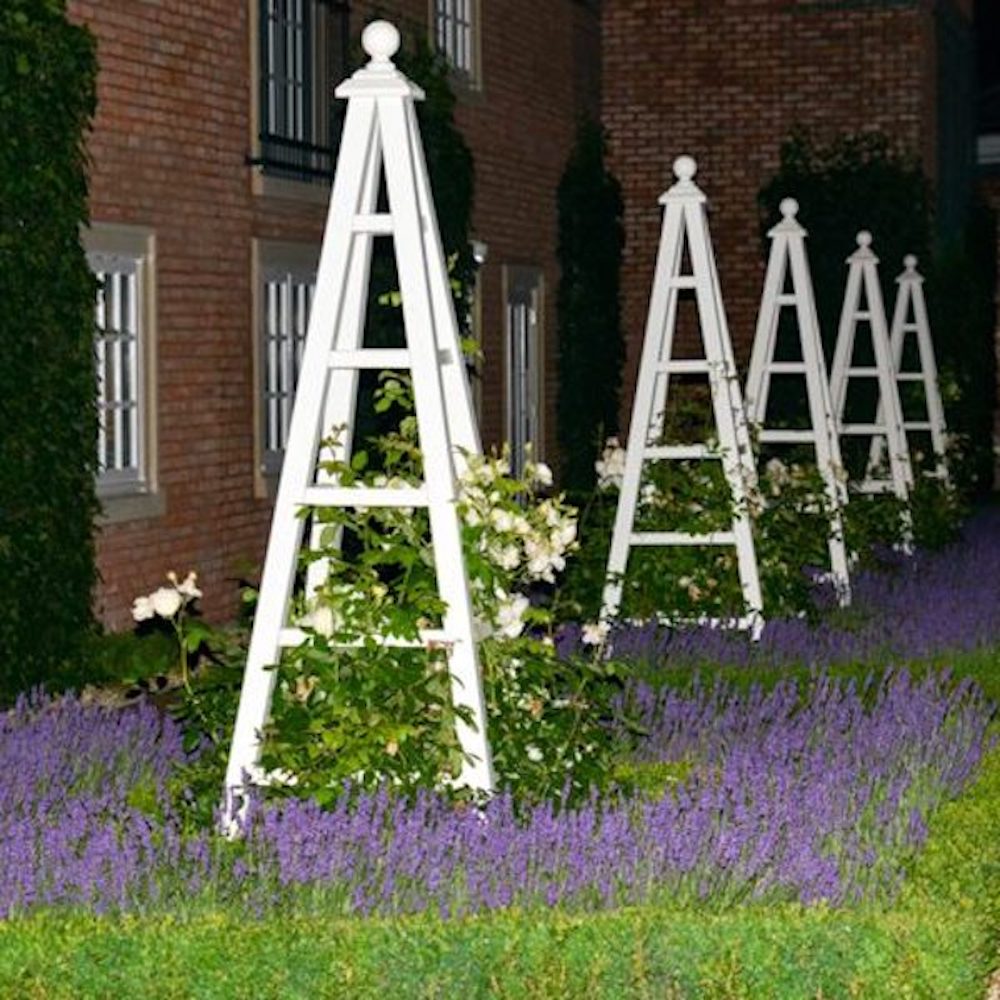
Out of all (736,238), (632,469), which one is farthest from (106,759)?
(736,238)

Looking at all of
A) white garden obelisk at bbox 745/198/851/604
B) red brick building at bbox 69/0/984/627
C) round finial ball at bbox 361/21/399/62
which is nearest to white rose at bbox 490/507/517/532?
red brick building at bbox 69/0/984/627

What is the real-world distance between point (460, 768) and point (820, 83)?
18.2 meters

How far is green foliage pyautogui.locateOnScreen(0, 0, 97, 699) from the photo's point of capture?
41.8 feet

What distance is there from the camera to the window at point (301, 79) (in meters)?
17.4

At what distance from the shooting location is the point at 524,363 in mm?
23312

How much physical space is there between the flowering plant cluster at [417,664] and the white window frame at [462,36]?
12.2 meters

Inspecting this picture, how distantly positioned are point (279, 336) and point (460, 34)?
15.3 feet

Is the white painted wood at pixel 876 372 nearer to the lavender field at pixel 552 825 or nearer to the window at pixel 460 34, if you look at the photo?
the window at pixel 460 34

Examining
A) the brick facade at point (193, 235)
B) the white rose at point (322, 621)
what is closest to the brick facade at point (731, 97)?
the brick facade at point (193, 235)

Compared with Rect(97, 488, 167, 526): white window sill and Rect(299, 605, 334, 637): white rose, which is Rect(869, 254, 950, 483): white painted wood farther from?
Rect(299, 605, 334, 637): white rose

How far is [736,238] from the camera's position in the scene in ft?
86.1

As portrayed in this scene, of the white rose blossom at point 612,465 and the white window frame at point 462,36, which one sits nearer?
the white rose blossom at point 612,465

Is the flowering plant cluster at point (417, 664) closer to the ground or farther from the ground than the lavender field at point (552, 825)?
farther from the ground

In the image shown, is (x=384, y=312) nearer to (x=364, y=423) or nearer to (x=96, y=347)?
(x=364, y=423)
